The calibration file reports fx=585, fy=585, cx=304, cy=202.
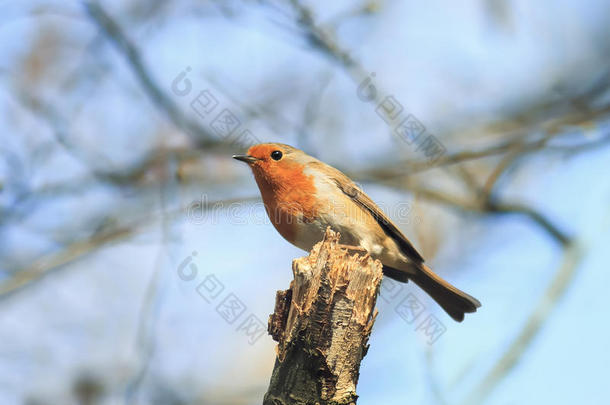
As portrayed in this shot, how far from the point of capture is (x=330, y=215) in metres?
4.91

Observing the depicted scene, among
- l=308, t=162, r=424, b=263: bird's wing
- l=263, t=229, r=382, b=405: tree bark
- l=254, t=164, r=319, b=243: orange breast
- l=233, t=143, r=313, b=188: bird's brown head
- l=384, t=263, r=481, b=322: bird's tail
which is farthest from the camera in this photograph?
l=384, t=263, r=481, b=322: bird's tail

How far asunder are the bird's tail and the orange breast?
4.20ft

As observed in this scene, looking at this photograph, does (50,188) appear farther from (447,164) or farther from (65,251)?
(447,164)

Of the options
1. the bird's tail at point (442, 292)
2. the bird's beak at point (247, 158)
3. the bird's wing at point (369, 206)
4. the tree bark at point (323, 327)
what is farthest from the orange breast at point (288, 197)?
the tree bark at point (323, 327)

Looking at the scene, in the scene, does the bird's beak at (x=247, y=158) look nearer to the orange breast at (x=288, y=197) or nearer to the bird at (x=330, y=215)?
the bird at (x=330, y=215)

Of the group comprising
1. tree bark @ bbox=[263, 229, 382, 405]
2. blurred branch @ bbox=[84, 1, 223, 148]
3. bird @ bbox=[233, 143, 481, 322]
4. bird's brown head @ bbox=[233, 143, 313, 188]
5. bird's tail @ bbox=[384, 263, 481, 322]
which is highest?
blurred branch @ bbox=[84, 1, 223, 148]

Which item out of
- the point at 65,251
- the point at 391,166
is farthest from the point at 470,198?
the point at 65,251

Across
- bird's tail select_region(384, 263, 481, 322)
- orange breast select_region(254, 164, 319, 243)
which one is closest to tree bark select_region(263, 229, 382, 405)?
orange breast select_region(254, 164, 319, 243)

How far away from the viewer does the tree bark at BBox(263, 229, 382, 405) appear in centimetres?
295

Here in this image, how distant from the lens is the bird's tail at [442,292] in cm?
555

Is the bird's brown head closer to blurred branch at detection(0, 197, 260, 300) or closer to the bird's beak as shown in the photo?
the bird's beak

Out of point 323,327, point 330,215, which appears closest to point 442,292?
point 330,215

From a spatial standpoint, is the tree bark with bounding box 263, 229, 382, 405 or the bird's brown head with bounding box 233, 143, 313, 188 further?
the bird's brown head with bounding box 233, 143, 313, 188

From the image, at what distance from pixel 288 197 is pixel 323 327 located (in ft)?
6.84
